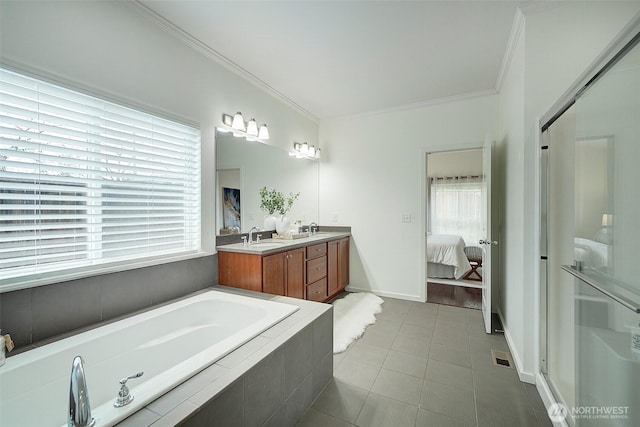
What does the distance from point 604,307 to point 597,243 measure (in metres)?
0.28

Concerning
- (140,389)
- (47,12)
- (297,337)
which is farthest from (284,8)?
(140,389)

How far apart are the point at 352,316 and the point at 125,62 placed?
9.66 ft

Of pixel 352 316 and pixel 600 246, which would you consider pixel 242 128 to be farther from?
pixel 600 246

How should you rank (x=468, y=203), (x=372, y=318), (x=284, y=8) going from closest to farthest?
(x=284, y=8), (x=372, y=318), (x=468, y=203)

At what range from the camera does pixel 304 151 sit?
12.3ft

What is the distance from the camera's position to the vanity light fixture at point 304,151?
12.0 feet

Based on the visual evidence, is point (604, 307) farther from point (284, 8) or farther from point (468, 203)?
point (468, 203)

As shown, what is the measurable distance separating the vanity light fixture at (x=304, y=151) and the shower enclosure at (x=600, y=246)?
2641 millimetres

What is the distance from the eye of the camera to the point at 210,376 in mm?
1128

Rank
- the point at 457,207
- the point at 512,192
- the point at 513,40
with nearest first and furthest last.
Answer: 1. the point at 513,40
2. the point at 512,192
3. the point at 457,207

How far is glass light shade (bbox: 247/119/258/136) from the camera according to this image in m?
2.80

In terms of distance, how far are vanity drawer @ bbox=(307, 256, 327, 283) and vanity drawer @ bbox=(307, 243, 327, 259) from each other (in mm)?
54

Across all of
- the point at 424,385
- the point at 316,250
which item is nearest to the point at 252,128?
the point at 316,250

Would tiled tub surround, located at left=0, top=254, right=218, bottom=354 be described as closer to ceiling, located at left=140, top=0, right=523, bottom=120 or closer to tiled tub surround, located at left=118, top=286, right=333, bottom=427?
tiled tub surround, located at left=118, top=286, right=333, bottom=427
